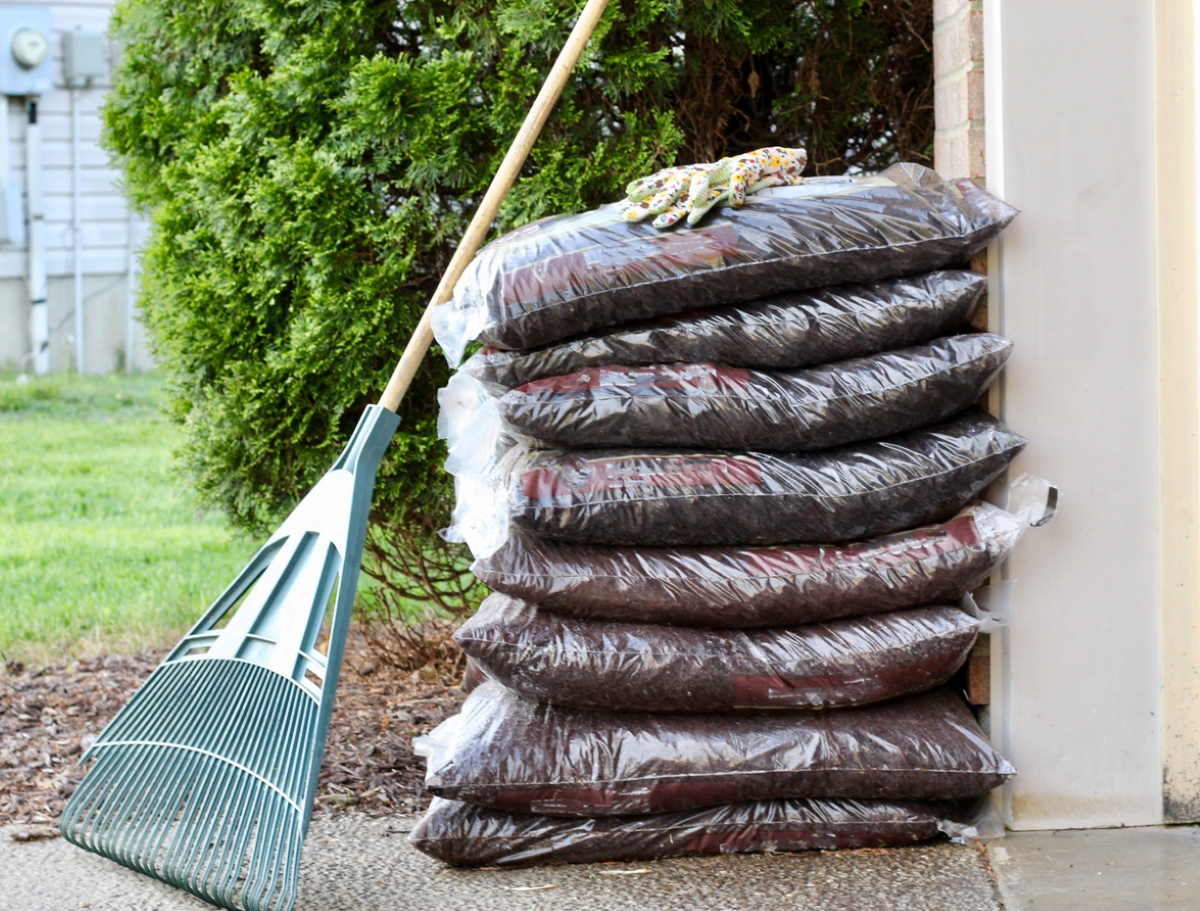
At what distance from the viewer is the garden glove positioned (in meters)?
2.54

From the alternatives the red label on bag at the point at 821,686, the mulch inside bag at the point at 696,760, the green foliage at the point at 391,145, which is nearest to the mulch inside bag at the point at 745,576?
the red label on bag at the point at 821,686

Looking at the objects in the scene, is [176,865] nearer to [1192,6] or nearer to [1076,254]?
[1076,254]

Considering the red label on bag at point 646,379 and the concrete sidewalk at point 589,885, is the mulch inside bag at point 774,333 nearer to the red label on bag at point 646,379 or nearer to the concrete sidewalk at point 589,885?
the red label on bag at point 646,379

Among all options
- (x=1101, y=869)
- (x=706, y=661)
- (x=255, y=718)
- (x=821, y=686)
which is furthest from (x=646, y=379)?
(x=1101, y=869)

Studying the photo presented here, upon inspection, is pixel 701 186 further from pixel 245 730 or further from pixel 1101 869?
pixel 1101 869

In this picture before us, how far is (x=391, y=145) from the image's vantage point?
3.24 metres

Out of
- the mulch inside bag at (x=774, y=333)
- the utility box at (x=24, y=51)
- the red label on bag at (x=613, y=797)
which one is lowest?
the red label on bag at (x=613, y=797)

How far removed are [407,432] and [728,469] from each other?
1255 mm

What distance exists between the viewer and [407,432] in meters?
3.46

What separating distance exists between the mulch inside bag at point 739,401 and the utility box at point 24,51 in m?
10.0

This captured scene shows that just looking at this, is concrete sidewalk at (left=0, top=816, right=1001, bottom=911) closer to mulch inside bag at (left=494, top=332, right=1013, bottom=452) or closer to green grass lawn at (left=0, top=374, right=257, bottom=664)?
mulch inside bag at (left=494, top=332, right=1013, bottom=452)

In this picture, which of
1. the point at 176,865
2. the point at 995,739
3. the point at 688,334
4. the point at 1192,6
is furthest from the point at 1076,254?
the point at 176,865

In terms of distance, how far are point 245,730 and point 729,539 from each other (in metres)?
1.07

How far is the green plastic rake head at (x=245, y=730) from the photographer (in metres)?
2.34
